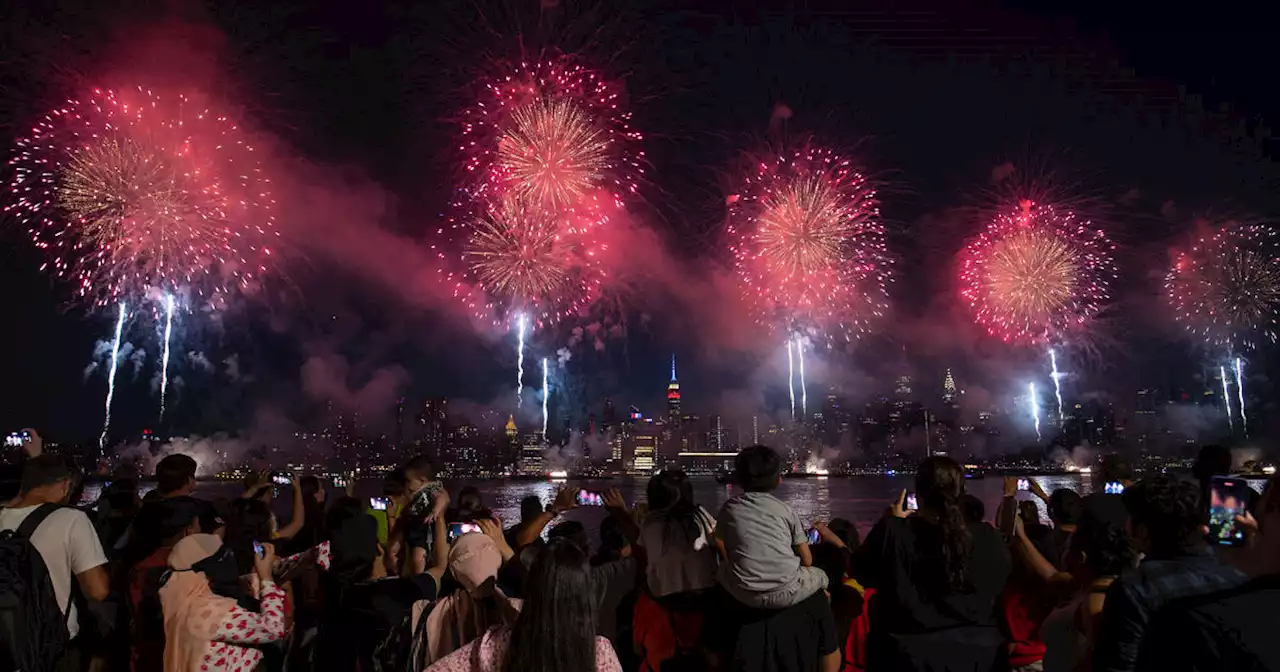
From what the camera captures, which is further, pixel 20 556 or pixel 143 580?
pixel 143 580

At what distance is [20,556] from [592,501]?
396 cm

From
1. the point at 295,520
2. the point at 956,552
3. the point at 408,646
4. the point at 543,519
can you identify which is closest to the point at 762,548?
the point at 956,552

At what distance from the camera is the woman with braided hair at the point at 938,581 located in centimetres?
476

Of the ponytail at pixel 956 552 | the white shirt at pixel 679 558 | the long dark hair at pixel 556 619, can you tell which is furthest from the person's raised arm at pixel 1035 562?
Result: the long dark hair at pixel 556 619

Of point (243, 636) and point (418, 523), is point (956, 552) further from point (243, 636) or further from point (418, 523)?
point (243, 636)

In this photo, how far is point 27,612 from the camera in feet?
16.3

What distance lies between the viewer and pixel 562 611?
332cm

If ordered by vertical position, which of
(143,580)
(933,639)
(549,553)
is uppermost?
(549,553)

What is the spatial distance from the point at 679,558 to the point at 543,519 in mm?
1031

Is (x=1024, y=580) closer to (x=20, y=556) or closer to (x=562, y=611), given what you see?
(x=562, y=611)

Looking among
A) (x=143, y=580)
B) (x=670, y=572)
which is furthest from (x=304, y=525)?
(x=670, y=572)

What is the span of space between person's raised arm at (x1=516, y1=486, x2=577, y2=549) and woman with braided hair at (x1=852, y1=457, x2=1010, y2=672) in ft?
7.23

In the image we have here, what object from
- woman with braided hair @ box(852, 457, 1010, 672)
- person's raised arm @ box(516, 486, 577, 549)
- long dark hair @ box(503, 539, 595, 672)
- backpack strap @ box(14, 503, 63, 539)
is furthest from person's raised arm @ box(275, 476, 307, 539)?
woman with braided hair @ box(852, 457, 1010, 672)

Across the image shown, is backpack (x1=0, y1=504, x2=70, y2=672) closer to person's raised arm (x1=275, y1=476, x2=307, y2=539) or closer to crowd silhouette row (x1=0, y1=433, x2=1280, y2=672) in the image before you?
crowd silhouette row (x1=0, y1=433, x2=1280, y2=672)
